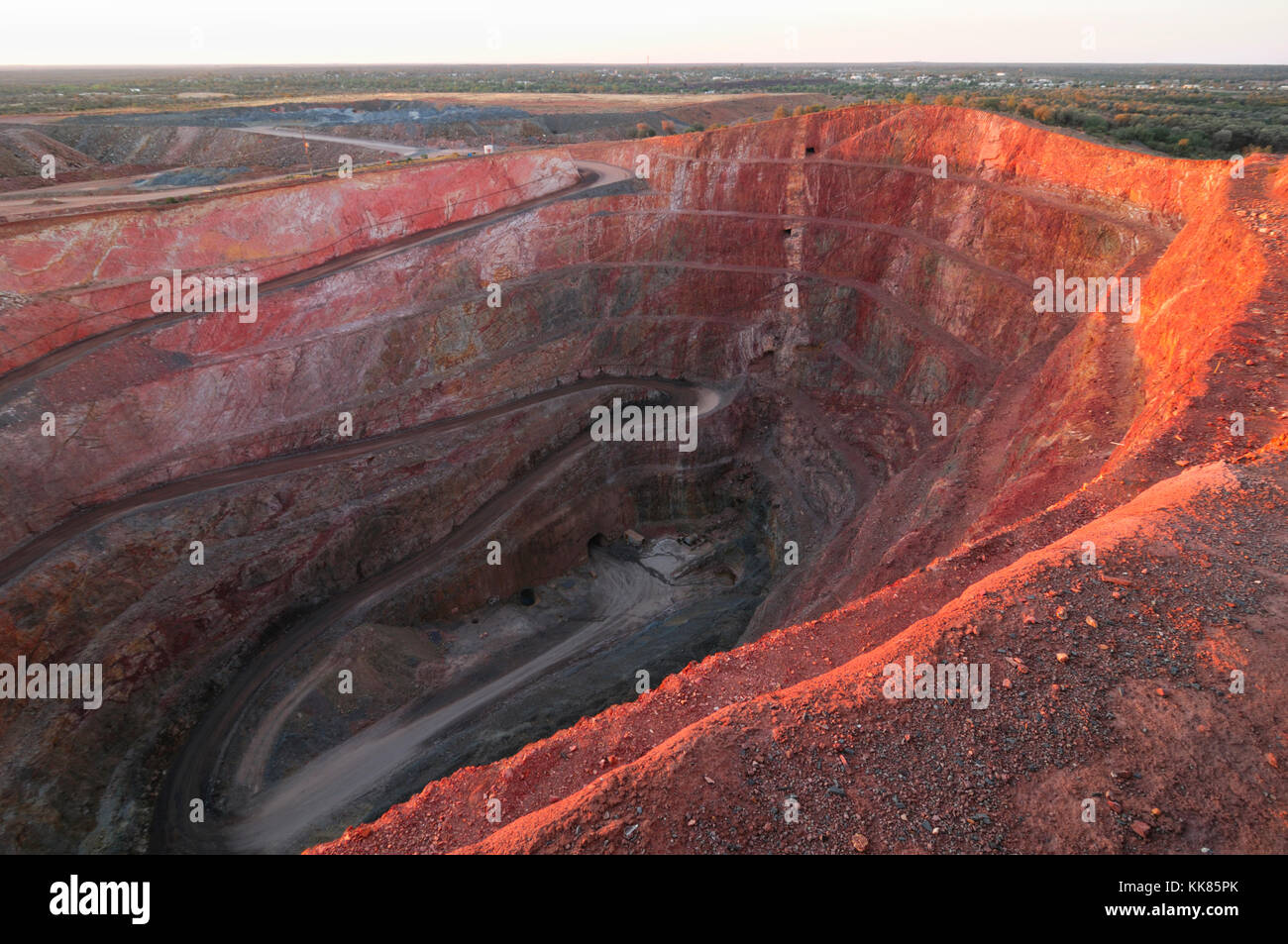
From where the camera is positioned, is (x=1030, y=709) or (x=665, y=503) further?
(x=665, y=503)

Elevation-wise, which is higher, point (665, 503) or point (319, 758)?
point (665, 503)

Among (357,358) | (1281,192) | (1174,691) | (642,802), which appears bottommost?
(642,802)

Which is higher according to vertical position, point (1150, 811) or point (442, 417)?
point (442, 417)

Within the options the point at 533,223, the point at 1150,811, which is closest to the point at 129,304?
the point at 533,223

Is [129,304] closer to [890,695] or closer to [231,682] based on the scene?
[231,682]

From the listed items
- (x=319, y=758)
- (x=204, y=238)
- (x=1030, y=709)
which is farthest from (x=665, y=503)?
(x=1030, y=709)

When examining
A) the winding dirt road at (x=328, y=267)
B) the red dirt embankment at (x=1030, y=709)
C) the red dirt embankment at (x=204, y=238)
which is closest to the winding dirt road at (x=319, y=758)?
the winding dirt road at (x=328, y=267)

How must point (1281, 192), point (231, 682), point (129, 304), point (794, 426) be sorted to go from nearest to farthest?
point (1281, 192) < point (231, 682) < point (129, 304) < point (794, 426)

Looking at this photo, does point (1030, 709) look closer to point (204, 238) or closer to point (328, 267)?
point (328, 267)
